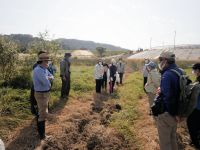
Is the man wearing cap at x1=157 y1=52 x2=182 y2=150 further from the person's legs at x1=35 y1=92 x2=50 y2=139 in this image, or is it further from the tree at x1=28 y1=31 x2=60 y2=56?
the tree at x1=28 y1=31 x2=60 y2=56

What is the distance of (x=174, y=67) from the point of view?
5.23 meters

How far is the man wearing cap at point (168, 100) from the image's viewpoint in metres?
5.01

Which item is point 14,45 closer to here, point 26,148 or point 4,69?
point 4,69

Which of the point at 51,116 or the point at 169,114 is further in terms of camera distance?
the point at 51,116

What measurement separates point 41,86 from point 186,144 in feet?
14.1

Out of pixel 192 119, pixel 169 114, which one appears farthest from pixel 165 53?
pixel 192 119

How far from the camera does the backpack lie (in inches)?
200

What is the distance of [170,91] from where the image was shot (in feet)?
16.4

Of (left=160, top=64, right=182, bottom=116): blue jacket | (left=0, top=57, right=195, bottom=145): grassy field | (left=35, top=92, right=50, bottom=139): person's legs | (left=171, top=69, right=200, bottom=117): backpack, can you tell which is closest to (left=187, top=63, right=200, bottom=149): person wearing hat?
(left=171, top=69, right=200, bottom=117): backpack

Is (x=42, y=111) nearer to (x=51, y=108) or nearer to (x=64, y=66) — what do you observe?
(x=51, y=108)

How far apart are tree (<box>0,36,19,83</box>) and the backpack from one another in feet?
33.6

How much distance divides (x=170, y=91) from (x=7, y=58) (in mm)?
10518

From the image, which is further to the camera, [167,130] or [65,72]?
[65,72]

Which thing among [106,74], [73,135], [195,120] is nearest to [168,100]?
[195,120]
